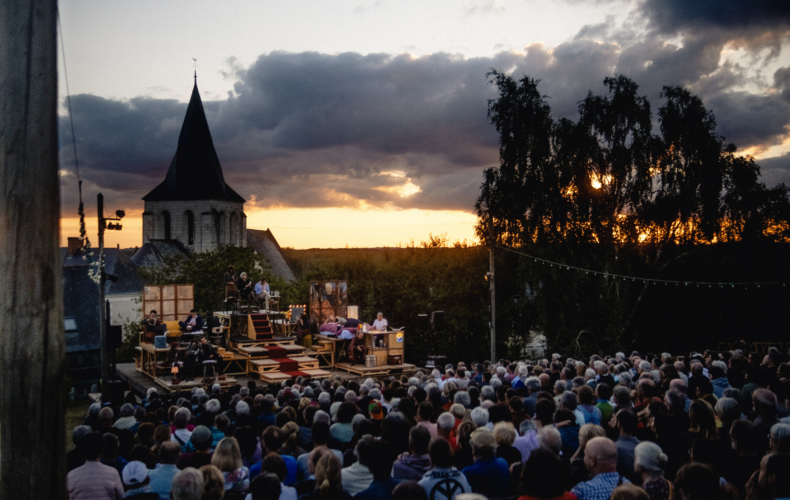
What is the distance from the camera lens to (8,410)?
1.53 m

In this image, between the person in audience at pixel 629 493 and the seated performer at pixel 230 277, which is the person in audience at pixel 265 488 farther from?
the seated performer at pixel 230 277

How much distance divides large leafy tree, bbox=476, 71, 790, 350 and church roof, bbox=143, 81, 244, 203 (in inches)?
2105

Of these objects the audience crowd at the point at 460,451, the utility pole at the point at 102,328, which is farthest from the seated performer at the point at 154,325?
the audience crowd at the point at 460,451

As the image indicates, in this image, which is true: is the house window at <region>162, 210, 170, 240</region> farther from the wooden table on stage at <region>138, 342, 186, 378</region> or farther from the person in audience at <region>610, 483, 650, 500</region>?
the person in audience at <region>610, 483, 650, 500</region>

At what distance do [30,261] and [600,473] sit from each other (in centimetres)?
356

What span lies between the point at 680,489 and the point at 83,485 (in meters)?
4.07

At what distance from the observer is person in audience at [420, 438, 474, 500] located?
12.3 feet

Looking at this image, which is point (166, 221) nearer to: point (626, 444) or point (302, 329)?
point (302, 329)

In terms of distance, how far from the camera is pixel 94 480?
166 inches

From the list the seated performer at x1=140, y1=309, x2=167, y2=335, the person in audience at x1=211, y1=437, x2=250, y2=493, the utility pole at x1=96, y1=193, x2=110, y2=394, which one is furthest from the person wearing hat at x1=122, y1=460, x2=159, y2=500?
the seated performer at x1=140, y1=309, x2=167, y2=335

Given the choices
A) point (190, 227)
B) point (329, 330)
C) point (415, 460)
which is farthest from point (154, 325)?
point (190, 227)

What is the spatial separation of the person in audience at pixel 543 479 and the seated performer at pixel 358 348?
15.5m

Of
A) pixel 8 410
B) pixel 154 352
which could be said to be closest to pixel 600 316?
pixel 154 352

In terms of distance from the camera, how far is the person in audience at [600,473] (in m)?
3.71
